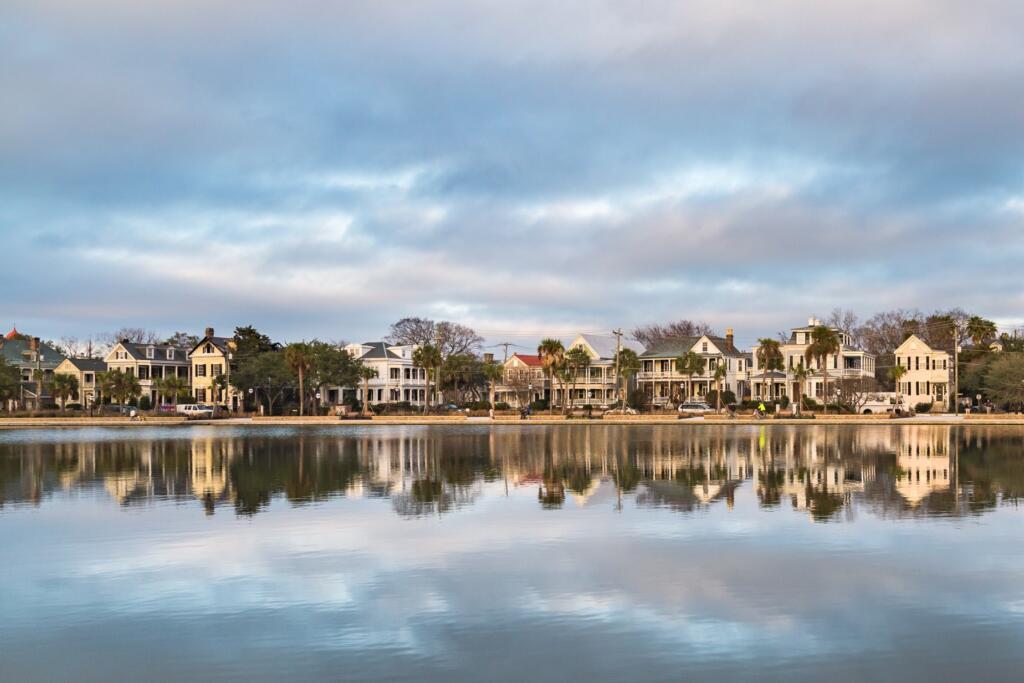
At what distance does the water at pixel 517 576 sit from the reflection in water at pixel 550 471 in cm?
24

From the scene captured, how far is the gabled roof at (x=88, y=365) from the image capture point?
124 metres

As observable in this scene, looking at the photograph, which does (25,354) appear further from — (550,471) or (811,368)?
(550,471)

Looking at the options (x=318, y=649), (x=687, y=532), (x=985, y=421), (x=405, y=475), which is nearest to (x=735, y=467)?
(x=405, y=475)

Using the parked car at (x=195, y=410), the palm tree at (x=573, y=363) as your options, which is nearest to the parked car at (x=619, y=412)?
the palm tree at (x=573, y=363)

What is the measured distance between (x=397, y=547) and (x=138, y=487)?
45.9ft

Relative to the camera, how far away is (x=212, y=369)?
115m

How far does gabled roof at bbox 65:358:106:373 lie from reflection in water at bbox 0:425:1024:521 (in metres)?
74.7

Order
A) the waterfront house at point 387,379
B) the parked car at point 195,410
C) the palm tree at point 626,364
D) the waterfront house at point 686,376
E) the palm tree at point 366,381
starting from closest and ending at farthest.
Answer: the parked car at point 195,410 → the palm tree at point 626,364 → the palm tree at point 366,381 → the waterfront house at point 686,376 → the waterfront house at point 387,379

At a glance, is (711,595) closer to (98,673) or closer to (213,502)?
(98,673)

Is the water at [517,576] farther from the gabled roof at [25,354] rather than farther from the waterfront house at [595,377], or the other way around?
the gabled roof at [25,354]

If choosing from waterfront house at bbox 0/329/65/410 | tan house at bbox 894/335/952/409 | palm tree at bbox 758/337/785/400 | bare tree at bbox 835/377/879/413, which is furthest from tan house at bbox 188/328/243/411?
tan house at bbox 894/335/952/409

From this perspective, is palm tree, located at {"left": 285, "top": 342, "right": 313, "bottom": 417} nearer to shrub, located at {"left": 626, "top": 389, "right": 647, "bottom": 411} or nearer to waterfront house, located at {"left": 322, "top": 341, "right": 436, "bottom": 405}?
waterfront house, located at {"left": 322, "top": 341, "right": 436, "bottom": 405}

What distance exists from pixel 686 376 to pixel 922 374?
24500 millimetres

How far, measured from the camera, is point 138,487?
28641 millimetres
